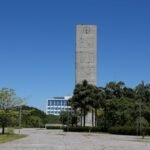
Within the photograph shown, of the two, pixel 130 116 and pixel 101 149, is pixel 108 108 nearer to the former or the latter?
pixel 130 116

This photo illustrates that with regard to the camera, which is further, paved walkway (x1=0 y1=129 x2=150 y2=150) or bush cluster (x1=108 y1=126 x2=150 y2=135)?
bush cluster (x1=108 y1=126 x2=150 y2=135)

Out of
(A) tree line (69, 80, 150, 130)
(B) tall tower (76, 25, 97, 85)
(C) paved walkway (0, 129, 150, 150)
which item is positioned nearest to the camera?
(C) paved walkway (0, 129, 150, 150)

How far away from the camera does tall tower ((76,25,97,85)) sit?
10900 cm

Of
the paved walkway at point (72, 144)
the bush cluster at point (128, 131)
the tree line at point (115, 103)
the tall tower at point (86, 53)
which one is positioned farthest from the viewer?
the tall tower at point (86, 53)

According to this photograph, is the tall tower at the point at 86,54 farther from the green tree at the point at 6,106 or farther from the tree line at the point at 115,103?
the green tree at the point at 6,106

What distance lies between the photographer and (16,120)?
62406 mm

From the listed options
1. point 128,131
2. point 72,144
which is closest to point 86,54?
point 128,131

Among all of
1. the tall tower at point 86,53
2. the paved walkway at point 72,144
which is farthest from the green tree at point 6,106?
the tall tower at point 86,53

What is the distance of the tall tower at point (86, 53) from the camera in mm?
109000

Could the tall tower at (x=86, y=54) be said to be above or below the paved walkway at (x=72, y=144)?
above

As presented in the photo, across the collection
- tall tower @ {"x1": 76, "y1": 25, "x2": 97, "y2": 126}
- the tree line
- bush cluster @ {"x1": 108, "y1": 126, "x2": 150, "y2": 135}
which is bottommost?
bush cluster @ {"x1": 108, "y1": 126, "x2": 150, "y2": 135}

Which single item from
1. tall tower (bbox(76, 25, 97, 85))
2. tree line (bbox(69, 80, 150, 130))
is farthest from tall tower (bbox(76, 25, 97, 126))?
tree line (bbox(69, 80, 150, 130))

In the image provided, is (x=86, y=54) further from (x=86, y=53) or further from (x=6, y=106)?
(x=6, y=106)

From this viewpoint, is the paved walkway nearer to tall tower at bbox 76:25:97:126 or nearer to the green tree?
the green tree
